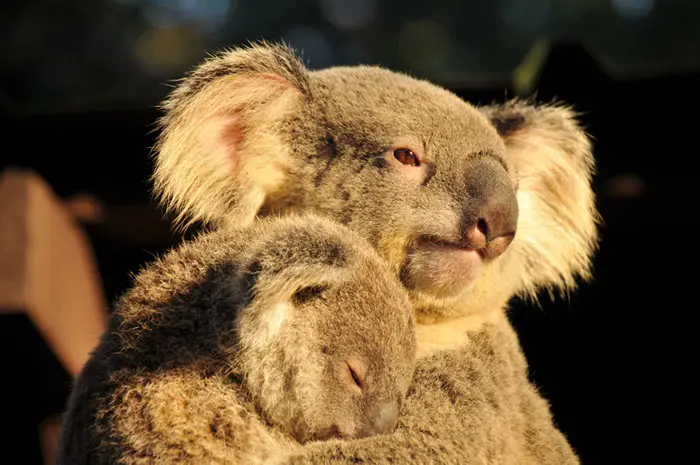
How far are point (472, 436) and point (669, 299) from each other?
129 inches

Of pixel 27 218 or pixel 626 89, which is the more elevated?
pixel 626 89

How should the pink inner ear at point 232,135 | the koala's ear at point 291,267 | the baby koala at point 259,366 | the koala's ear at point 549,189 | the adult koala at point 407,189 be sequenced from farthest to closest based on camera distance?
the koala's ear at point 549,189 → the pink inner ear at point 232,135 → the adult koala at point 407,189 → the baby koala at point 259,366 → the koala's ear at point 291,267

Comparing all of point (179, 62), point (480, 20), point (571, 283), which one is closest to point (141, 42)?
point (179, 62)

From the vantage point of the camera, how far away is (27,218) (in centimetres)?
454

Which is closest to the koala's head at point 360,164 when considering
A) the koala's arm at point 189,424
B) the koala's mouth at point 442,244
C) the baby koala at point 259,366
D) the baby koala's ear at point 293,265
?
the koala's mouth at point 442,244

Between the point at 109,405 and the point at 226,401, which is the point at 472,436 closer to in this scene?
the point at 226,401

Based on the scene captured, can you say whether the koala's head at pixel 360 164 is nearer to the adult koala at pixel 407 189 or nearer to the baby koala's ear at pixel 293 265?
the adult koala at pixel 407 189

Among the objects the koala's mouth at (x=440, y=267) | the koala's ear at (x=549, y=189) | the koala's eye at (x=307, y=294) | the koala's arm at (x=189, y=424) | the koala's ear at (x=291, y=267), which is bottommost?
the koala's arm at (x=189, y=424)

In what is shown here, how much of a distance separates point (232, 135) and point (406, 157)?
2.00ft

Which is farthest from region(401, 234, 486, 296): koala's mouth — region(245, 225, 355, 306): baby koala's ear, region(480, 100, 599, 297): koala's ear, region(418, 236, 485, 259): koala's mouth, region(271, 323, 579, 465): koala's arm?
region(480, 100, 599, 297): koala's ear

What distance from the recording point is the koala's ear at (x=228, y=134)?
3.01 meters

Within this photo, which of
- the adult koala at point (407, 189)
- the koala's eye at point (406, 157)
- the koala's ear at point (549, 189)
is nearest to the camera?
the adult koala at point (407, 189)

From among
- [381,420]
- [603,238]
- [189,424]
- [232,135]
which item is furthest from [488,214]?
[603,238]

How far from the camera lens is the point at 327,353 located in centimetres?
249
